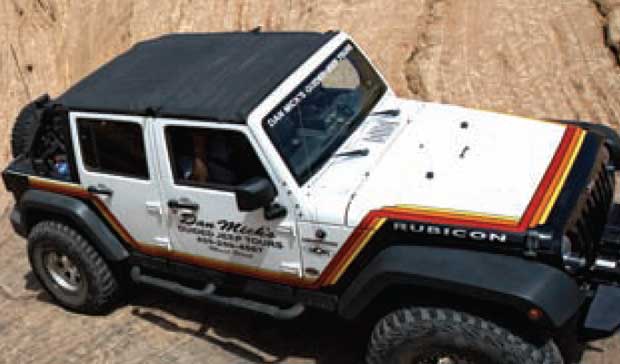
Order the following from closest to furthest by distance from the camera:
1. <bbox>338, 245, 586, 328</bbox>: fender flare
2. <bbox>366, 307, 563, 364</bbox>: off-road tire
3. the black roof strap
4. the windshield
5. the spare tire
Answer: <bbox>338, 245, 586, 328</bbox>: fender flare < <bbox>366, 307, 563, 364</bbox>: off-road tire < the windshield < the black roof strap < the spare tire

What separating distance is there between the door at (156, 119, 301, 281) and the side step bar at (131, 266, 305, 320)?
0.64ft

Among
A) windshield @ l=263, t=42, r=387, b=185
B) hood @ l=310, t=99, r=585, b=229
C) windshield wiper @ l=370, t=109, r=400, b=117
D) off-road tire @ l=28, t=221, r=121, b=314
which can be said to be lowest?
off-road tire @ l=28, t=221, r=121, b=314

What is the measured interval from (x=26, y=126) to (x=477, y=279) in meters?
3.89

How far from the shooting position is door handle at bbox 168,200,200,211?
5.00 metres

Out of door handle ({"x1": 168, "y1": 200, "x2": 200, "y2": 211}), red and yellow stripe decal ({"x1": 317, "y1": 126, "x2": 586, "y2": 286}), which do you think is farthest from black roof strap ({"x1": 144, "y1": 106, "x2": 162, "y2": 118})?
red and yellow stripe decal ({"x1": 317, "y1": 126, "x2": 586, "y2": 286})

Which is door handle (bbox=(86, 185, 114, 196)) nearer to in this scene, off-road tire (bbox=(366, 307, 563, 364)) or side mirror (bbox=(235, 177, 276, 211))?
side mirror (bbox=(235, 177, 276, 211))

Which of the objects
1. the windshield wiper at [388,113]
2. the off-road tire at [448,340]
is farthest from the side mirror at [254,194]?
the windshield wiper at [388,113]

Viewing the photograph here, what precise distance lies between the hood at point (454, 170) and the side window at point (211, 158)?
1.52 ft

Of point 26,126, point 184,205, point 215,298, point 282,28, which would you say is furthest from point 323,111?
point 282,28

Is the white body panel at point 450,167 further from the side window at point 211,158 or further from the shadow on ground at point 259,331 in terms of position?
the shadow on ground at point 259,331

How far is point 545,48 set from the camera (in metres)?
7.75

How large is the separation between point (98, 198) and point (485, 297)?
2.89m

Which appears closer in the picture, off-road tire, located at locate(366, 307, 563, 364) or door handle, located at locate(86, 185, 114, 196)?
off-road tire, located at locate(366, 307, 563, 364)

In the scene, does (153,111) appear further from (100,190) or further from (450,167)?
(450,167)
